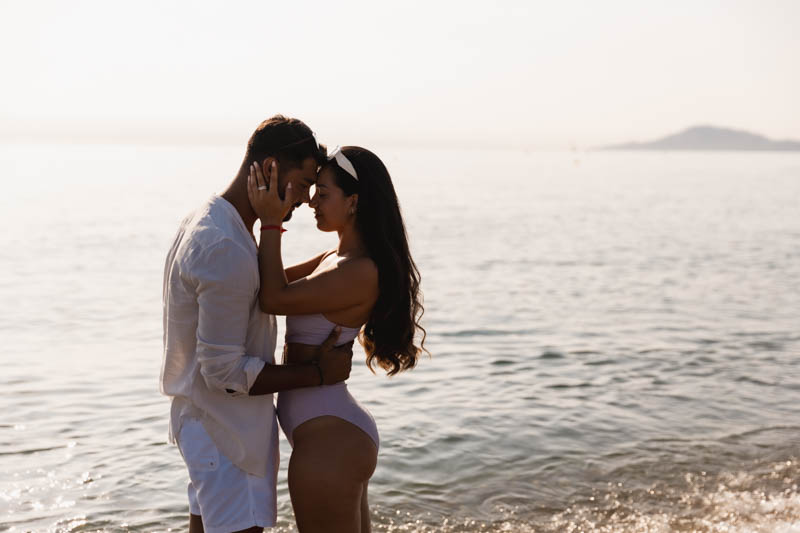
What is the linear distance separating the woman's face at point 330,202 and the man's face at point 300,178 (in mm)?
125

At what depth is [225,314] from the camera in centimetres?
337

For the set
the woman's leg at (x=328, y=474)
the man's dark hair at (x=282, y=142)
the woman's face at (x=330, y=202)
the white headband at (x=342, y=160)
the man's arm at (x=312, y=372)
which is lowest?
the woman's leg at (x=328, y=474)

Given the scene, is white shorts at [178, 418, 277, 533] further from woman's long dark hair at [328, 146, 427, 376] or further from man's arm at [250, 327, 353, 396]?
woman's long dark hair at [328, 146, 427, 376]

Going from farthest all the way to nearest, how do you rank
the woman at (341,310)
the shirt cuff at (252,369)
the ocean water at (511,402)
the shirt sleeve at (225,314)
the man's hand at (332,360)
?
1. the ocean water at (511,402)
2. the man's hand at (332,360)
3. the woman at (341,310)
4. the shirt cuff at (252,369)
5. the shirt sleeve at (225,314)

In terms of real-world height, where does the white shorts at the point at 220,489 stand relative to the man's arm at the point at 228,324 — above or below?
below

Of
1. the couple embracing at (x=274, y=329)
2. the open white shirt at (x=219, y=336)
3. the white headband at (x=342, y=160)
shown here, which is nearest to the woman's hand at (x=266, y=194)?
the couple embracing at (x=274, y=329)

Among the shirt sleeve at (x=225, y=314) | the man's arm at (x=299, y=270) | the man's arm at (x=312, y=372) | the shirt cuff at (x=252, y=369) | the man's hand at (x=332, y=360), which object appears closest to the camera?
the shirt sleeve at (x=225, y=314)

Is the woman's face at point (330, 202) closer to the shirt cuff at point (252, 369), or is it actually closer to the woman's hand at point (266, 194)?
the woman's hand at point (266, 194)

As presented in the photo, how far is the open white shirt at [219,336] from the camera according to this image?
334 cm

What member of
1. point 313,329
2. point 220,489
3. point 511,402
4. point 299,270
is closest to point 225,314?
point 313,329

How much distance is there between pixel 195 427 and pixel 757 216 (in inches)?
1698

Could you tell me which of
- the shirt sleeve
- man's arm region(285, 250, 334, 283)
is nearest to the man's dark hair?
the shirt sleeve

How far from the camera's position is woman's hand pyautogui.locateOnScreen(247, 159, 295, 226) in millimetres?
3523

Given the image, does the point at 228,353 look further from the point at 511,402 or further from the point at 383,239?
the point at 511,402
